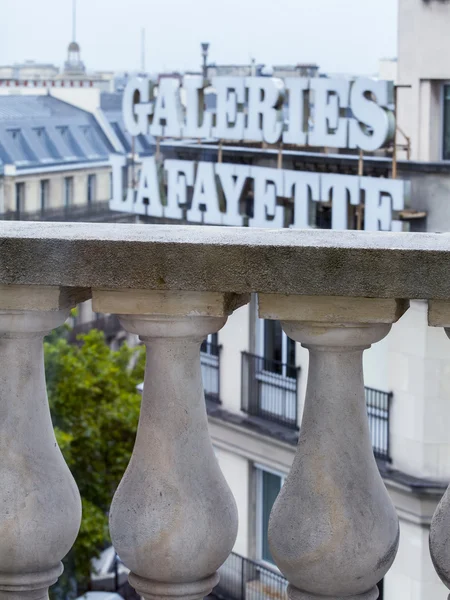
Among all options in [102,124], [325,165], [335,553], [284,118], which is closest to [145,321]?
[335,553]

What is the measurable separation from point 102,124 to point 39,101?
2.07 metres

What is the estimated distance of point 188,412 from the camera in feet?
2.33

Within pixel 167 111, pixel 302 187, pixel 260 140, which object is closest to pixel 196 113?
pixel 167 111

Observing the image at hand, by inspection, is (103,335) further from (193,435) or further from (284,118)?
(193,435)

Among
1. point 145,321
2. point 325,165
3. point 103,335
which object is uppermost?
point 325,165

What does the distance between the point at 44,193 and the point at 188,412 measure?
244 inches

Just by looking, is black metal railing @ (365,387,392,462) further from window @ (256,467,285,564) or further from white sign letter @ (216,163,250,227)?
white sign letter @ (216,163,250,227)

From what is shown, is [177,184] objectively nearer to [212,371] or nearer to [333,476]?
[212,371]

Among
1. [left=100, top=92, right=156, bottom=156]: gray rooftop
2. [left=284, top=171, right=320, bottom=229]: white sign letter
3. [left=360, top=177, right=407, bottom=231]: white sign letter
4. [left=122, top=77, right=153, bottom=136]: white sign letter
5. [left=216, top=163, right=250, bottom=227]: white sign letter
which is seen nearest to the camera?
[left=360, top=177, right=407, bottom=231]: white sign letter

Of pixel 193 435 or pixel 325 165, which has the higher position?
pixel 325 165

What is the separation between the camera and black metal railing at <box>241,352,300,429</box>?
4.88 metres

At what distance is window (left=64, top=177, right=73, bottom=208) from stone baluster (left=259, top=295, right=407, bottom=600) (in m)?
6.27

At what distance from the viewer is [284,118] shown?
24.7ft

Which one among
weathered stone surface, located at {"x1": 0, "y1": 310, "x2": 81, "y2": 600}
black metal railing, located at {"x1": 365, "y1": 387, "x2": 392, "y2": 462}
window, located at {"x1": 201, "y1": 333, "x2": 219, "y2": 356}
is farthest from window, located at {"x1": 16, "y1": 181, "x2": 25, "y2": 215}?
weathered stone surface, located at {"x1": 0, "y1": 310, "x2": 81, "y2": 600}
